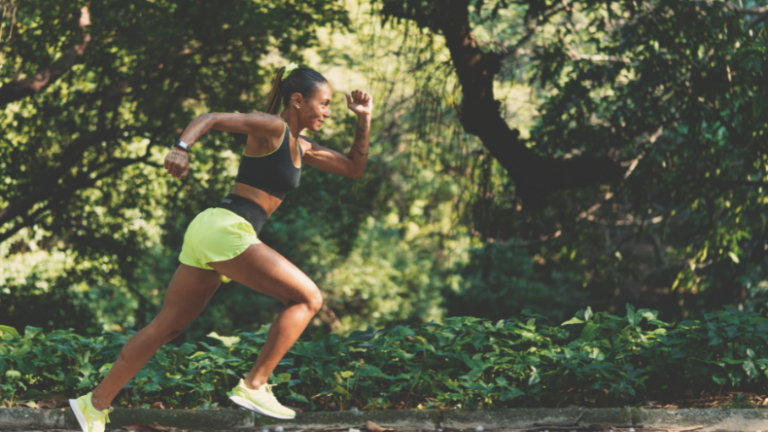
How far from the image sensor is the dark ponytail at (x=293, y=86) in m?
3.19

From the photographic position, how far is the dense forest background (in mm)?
5867

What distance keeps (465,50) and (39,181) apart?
18.9 ft

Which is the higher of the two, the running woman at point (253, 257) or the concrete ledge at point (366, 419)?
the running woman at point (253, 257)

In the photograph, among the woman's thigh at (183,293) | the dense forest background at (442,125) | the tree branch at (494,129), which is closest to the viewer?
the woman's thigh at (183,293)

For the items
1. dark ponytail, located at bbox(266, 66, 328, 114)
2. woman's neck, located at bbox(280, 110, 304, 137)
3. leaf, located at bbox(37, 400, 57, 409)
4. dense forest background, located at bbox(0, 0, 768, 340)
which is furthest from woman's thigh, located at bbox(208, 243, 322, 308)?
dense forest background, located at bbox(0, 0, 768, 340)

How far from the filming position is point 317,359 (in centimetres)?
438

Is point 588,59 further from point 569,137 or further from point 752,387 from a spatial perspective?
point 752,387

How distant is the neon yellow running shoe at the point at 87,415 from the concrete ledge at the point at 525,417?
176 cm

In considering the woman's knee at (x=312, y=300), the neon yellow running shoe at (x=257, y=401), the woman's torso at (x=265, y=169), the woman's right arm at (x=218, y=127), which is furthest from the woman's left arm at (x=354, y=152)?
the neon yellow running shoe at (x=257, y=401)

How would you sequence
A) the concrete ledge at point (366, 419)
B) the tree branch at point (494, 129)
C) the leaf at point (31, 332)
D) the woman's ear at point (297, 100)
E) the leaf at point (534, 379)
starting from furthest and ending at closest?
1. the tree branch at point (494, 129)
2. the leaf at point (31, 332)
3. the leaf at point (534, 379)
4. the concrete ledge at point (366, 419)
5. the woman's ear at point (297, 100)

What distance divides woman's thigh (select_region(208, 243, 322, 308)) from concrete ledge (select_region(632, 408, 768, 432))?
81.1 inches

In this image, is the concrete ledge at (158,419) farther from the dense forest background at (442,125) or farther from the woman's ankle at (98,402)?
the dense forest background at (442,125)

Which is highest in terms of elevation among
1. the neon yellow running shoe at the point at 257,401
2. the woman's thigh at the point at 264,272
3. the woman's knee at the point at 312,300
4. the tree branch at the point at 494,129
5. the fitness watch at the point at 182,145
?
the tree branch at the point at 494,129

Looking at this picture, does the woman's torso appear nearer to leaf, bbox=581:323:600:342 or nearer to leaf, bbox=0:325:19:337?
leaf, bbox=0:325:19:337
